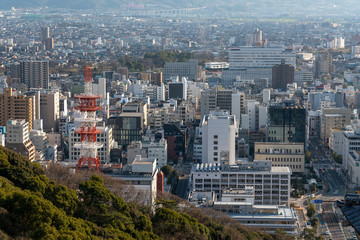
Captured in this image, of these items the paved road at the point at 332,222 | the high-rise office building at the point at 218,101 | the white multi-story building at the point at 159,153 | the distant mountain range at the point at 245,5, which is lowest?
the paved road at the point at 332,222

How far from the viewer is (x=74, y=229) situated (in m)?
9.89

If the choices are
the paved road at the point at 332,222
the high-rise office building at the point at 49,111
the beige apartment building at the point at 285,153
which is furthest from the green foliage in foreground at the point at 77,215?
the high-rise office building at the point at 49,111

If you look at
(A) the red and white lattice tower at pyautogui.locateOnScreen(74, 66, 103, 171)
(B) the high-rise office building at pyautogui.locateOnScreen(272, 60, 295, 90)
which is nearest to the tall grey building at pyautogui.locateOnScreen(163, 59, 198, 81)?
(B) the high-rise office building at pyautogui.locateOnScreen(272, 60, 295, 90)

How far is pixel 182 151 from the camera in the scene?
21344mm

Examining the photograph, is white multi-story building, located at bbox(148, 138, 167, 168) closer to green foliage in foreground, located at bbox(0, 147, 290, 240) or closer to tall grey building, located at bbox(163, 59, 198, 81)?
green foliage in foreground, located at bbox(0, 147, 290, 240)

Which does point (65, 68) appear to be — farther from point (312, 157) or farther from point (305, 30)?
point (305, 30)

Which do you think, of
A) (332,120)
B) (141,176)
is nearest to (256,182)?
(141,176)

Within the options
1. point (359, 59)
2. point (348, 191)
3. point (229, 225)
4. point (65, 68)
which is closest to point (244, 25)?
point (359, 59)

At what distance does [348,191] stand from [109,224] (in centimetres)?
843

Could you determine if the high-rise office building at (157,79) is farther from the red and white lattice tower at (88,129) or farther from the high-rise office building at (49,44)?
the high-rise office building at (49,44)

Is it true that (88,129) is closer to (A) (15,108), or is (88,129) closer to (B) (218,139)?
(B) (218,139)

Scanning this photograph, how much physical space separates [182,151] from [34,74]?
1370 cm

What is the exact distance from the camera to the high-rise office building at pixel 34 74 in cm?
3312

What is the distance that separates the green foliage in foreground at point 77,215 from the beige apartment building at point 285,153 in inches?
242
